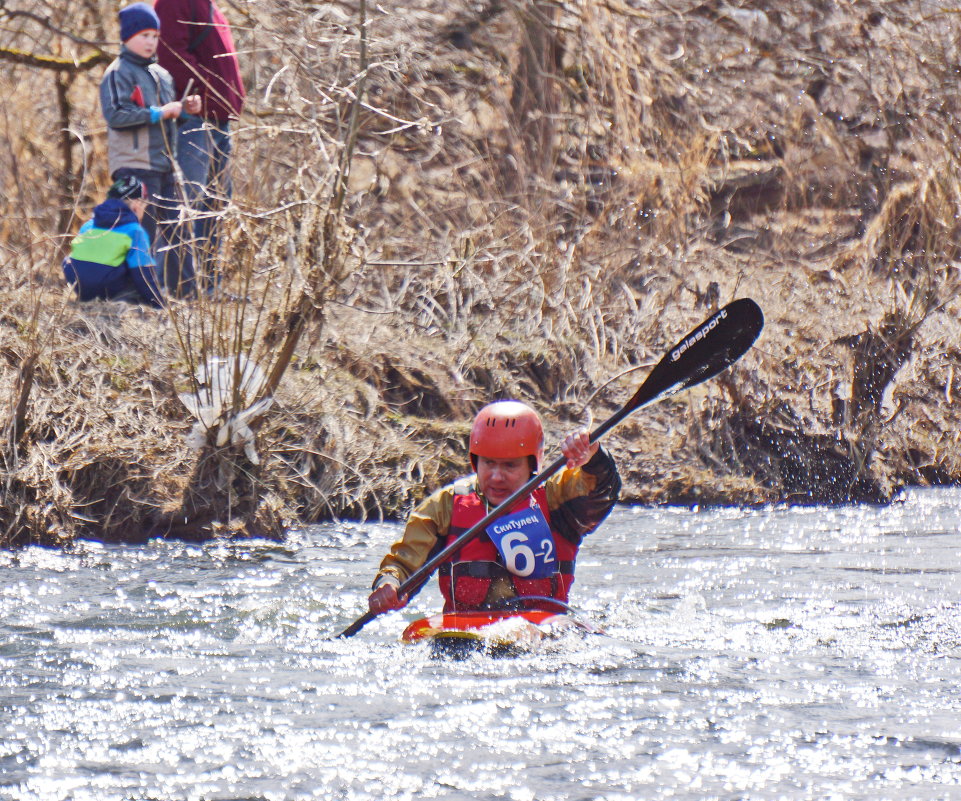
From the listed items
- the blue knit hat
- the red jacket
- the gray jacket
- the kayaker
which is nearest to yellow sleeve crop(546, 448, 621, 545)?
the kayaker

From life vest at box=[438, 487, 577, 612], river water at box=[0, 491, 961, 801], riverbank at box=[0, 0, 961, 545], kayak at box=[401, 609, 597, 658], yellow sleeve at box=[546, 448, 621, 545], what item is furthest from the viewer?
riverbank at box=[0, 0, 961, 545]

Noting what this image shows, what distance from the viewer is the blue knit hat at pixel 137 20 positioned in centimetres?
770

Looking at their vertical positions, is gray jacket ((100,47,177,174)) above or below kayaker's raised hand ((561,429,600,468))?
above

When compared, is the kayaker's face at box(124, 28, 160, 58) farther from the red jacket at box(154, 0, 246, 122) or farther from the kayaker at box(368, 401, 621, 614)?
the kayaker at box(368, 401, 621, 614)

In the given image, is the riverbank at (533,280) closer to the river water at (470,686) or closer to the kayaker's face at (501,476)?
the river water at (470,686)

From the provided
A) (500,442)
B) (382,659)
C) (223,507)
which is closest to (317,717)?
(382,659)

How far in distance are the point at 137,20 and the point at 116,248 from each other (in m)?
1.32

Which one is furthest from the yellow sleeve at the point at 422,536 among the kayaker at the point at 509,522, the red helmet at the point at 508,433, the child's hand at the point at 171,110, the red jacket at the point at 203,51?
the red jacket at the point at 203,51

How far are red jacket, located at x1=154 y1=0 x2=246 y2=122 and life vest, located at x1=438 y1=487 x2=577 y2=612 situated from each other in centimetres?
371

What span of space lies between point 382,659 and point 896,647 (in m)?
1.97

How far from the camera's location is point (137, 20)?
773 centimetres

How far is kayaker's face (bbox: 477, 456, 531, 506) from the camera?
17.9 feet

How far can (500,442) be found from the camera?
5406mm

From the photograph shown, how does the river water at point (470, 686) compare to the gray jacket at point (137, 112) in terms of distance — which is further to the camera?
the gray jacket at point (137, 112)
